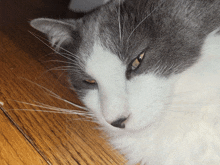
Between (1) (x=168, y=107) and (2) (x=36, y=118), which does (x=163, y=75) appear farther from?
(2) (x=36, y=118)

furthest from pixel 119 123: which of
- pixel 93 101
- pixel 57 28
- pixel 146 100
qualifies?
A: pixel 57 28

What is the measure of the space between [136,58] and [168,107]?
0.17 meters

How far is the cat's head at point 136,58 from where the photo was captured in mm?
615

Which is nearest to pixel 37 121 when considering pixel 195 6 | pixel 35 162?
pixel 35 162

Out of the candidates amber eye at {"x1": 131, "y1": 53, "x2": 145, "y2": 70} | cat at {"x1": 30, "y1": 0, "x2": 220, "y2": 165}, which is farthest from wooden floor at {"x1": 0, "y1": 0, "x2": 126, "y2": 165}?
amber eye at {"x1": 131, "y1": 53, "x2": 145, "y2": 70}

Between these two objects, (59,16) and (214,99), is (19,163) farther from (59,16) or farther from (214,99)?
(59,16)

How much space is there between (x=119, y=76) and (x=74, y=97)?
299 millimetres

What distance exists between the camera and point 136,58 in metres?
0.67

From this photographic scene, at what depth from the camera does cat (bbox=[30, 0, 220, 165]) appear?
626 mm

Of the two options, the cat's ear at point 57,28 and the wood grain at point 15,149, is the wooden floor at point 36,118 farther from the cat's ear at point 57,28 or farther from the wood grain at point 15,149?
the cat's ear at point 57,28

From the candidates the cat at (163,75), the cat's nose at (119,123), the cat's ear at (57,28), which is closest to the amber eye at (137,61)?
the cat at (163,75)

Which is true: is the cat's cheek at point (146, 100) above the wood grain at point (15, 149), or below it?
above

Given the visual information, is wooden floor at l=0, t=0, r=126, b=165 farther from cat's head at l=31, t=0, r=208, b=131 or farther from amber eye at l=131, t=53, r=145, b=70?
amber eye at l=131, t=53, r=145, b=70

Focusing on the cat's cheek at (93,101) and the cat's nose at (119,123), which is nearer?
the cat's nose at (119,123)
